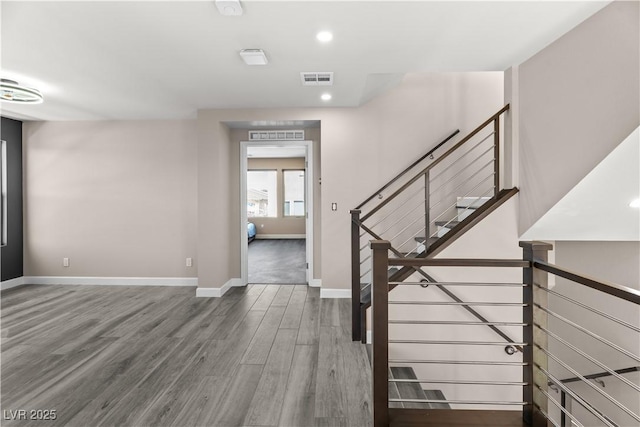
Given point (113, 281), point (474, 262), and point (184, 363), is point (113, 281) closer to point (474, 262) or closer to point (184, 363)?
point (184, 363)

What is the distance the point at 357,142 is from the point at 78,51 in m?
2.99

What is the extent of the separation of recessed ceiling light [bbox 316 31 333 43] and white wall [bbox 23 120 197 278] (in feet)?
10.4

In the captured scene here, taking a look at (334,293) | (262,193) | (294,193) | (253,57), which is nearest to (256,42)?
(253,57)

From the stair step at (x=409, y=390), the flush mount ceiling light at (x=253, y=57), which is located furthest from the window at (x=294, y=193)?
the stair step at (x=409, y=390)

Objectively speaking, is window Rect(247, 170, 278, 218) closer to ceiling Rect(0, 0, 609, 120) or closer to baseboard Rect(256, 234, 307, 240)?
baseboard Rect(256, 234, 307, 240)

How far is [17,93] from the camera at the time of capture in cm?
350

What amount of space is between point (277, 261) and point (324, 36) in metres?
5.17

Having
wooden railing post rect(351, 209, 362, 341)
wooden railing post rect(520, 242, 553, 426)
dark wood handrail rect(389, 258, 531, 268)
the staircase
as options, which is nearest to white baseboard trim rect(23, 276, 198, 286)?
the staircase

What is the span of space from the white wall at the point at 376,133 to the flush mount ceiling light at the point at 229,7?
222cm

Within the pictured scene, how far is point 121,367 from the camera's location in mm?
2568

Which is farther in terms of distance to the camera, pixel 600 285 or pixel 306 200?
pixel 306 200

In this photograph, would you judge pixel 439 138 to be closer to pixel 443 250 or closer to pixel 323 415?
pixel 443 250

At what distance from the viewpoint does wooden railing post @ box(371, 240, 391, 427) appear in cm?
166

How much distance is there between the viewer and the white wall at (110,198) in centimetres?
509
